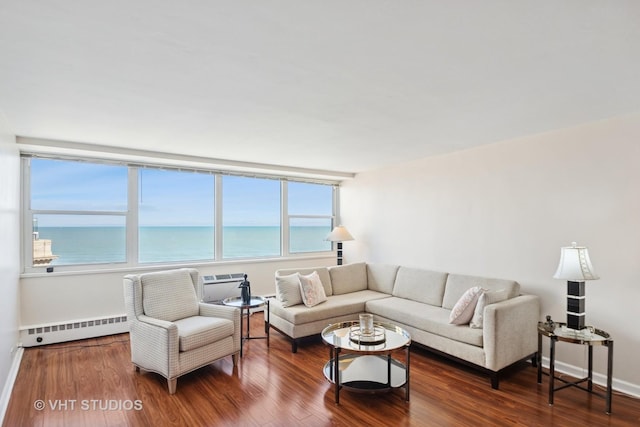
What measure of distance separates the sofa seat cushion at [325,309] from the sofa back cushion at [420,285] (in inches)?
10.3

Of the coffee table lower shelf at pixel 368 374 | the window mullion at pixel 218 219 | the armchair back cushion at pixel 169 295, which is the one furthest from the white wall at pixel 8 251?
the coffee table lower shelf at pixel 368 374

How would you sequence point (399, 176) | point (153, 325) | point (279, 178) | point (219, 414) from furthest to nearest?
point (279, 178)
point (399, 176)
point (153, 325)
point (219, 414)

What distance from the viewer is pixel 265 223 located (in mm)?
5742

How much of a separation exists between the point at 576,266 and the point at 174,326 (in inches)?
132

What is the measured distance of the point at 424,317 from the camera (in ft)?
11.6

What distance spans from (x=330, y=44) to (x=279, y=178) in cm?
409

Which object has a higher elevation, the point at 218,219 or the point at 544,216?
the point at 544,216

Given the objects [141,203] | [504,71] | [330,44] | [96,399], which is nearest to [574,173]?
[504,71]

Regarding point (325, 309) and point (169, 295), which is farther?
point (325, 309)

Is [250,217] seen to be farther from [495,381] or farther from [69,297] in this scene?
[495,381]

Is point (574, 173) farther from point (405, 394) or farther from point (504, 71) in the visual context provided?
point (405, 394)

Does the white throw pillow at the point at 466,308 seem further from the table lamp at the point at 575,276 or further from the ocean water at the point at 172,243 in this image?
the ocean water at the point at 172,243

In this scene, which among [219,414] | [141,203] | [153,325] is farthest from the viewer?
[141,203]

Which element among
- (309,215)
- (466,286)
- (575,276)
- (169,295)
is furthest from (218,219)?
(575,276)
